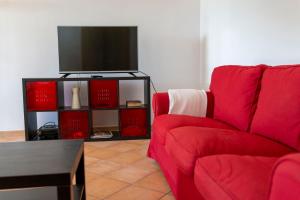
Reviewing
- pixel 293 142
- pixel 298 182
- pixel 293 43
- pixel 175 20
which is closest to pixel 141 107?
pixel 175 20

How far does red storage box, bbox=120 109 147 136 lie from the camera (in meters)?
3.55

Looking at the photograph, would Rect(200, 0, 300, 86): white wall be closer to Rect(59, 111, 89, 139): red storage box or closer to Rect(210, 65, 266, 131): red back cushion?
Rect(210, 65, 266, 131): red back cushion

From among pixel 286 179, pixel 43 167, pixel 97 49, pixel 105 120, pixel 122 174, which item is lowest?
pixel 122 174

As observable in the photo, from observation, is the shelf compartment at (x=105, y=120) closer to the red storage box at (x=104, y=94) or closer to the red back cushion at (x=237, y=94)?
the red storage box at (x=104, y=94)

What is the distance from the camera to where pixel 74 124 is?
350cm

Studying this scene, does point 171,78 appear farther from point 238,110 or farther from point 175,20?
point 238,110

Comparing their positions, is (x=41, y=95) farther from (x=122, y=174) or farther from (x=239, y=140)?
(x=239, y=140)

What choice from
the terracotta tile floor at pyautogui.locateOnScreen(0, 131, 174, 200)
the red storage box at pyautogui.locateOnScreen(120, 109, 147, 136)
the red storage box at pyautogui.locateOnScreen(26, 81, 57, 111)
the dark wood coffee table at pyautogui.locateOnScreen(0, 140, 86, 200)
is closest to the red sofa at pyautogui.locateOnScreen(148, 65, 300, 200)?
the terracotta tile floor at pyautogui.locateOnScreen(0, 131, 174, 200)

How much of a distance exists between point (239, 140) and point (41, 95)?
8.11ft

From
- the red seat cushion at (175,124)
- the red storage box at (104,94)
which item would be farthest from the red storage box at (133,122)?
the red seat cushion at (175,124)

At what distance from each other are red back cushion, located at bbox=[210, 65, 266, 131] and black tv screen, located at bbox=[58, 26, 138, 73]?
1.34m

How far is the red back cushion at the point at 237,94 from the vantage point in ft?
6.70

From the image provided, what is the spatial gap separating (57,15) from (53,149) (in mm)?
2638

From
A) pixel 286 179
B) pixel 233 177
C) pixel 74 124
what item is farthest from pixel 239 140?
pixel 74 124
